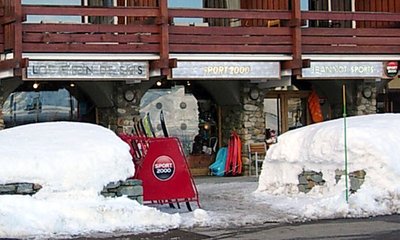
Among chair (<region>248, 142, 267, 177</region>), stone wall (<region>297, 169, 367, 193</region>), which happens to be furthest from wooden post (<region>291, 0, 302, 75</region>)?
stone wall (<region>297, 169, 367, 193</region>)

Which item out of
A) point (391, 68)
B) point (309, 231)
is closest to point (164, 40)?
point (391, 68)

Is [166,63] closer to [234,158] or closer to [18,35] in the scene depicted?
[18,35]

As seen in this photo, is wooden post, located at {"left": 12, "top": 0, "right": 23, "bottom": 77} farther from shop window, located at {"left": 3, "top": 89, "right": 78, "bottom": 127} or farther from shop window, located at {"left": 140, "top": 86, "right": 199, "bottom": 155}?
shop window, located at {"left": 140, "top": 86, "right": 199, "bottom": 155}

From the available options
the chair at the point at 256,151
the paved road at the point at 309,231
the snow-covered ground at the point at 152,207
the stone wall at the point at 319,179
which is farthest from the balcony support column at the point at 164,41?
the paved road at the point at 309,231

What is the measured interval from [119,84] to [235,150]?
3.70 m

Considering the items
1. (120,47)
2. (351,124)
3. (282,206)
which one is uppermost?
(120,47)

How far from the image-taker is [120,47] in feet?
59.8

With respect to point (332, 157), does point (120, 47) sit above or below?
above

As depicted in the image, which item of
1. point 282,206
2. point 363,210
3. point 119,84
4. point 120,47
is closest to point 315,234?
point 363,210

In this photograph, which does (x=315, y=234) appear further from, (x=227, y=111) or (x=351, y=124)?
(x=227, y=111)

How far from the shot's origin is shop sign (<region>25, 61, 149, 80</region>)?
17.5 meters

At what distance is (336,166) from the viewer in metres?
14.6

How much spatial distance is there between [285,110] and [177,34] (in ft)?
19.4

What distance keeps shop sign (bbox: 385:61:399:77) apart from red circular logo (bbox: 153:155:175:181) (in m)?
9.23
